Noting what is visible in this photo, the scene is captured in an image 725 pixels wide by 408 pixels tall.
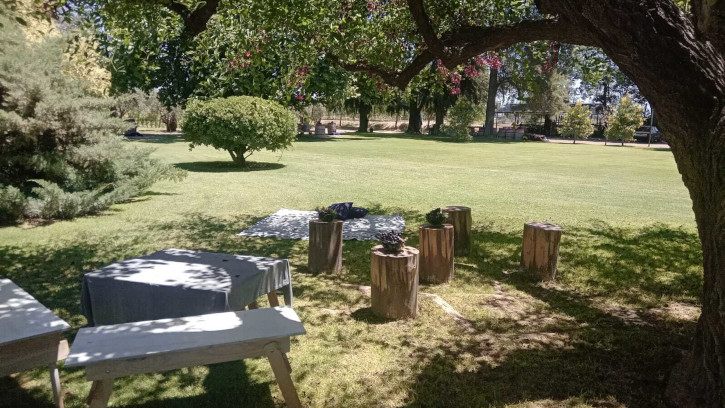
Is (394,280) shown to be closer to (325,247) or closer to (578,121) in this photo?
(325,247)

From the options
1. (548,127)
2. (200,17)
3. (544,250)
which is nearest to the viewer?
(200,17)

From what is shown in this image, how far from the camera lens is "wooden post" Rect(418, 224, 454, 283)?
6.44 m

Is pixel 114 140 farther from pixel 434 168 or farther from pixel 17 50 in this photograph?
pixel 434 168

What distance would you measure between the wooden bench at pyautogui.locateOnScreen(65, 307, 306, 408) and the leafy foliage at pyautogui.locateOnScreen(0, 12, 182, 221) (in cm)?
800

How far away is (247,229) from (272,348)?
6437mm

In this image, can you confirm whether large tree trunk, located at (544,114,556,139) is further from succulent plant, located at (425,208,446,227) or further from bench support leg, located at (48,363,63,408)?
bench support leg, located at (48,363,63,408)

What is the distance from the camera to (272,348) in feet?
10.7

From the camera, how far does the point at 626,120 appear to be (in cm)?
4331

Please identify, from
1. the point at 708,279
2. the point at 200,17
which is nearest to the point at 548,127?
the point at 200,17

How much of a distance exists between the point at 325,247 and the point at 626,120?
43.7 metres

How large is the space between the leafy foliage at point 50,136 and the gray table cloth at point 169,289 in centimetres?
684

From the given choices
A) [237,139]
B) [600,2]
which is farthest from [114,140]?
[600,2]

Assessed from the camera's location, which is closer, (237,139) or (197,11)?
(197,11)

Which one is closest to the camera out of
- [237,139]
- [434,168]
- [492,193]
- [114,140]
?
[114,140]
